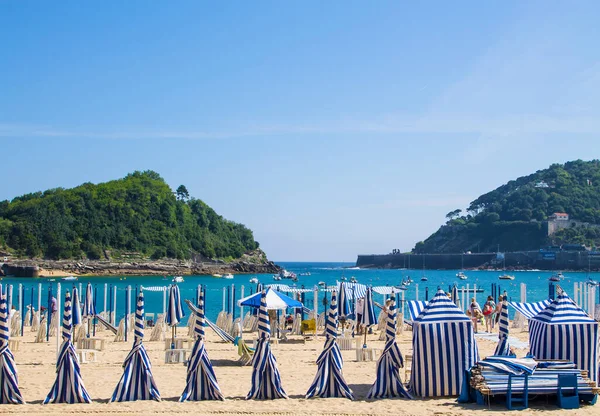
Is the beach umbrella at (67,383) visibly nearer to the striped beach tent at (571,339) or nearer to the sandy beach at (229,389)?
the sandy beach at (229,389)

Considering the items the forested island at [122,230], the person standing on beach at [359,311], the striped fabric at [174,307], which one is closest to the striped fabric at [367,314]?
the person standing on beach at [359,311]

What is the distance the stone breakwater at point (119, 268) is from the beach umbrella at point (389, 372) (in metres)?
94.1

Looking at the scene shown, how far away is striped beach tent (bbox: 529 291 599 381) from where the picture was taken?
13312mm

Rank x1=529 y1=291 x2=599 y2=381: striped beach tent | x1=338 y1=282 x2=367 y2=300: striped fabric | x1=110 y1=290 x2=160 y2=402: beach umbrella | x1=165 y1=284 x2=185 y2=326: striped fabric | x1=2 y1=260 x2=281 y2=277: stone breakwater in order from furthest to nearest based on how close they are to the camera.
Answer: x1=2 y1=260 x2=281 y2=277: stone breakwater, x1=338 y1=282 x2=367 y2=300: striped fabric, x1=165 y1=284 x2=185 y2=326: striped fabric, x1=529 y1=291 x2=599 y2=381: striped beach tent, x1=110 y1=290 x2=160 y2=402: beach umbrella

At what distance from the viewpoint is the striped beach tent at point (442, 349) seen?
13.1m

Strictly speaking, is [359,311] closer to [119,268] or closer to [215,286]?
[215,286]

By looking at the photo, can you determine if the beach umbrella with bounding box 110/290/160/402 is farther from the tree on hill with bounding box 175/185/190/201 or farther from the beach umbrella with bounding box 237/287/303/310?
the tree on hill with bounding box 175/185/190/201

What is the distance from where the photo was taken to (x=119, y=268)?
117 m

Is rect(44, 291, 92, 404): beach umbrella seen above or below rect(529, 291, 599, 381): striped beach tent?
below

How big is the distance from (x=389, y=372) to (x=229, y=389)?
3353mm

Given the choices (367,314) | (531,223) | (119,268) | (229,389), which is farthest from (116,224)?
(229,389)

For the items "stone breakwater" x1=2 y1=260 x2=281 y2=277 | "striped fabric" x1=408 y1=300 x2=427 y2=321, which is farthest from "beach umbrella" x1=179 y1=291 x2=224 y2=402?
"stone breakwater" x1=2 y1=260 x2=281 y2=277

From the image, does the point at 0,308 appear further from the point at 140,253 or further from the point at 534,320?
the point at 140,253

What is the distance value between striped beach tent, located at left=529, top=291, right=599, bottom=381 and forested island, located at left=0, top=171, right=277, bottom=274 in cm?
10531
